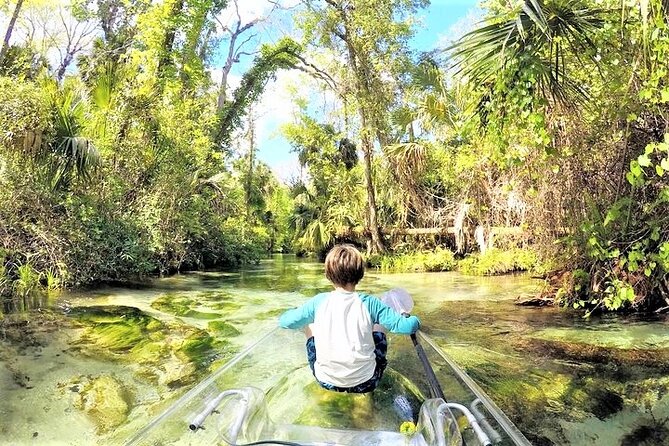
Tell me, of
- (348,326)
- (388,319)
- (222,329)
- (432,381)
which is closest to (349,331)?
(348,326)

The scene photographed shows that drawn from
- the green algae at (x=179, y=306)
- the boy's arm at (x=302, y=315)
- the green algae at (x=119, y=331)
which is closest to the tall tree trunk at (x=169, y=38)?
the green algae at (x=179, y=306)

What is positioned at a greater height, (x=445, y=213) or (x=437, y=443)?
(x=445, y=213)

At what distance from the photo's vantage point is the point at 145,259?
12.6 metres

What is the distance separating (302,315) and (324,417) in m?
0.65

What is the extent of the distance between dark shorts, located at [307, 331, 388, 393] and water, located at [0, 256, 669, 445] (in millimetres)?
1236

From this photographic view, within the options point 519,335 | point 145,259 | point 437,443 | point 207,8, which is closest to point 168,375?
point 437,443

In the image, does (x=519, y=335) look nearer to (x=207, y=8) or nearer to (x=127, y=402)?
(x=127, y=402)

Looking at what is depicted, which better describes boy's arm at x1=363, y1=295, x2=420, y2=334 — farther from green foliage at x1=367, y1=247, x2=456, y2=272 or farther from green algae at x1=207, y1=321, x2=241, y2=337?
green foliage at x1=367, y1=247, x2=456, y2=272

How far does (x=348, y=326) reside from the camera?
10.9 ft

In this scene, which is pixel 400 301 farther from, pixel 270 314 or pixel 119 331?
pixel 270 314

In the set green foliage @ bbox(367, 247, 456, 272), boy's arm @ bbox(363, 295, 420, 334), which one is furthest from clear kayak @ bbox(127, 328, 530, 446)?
green foliage @ bbox(367, 247, 456, 272)

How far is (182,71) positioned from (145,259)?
7355mm

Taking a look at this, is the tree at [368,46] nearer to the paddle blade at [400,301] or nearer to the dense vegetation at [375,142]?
the dense vegetation at [375,142]

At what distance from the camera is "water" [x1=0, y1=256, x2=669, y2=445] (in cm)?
418
